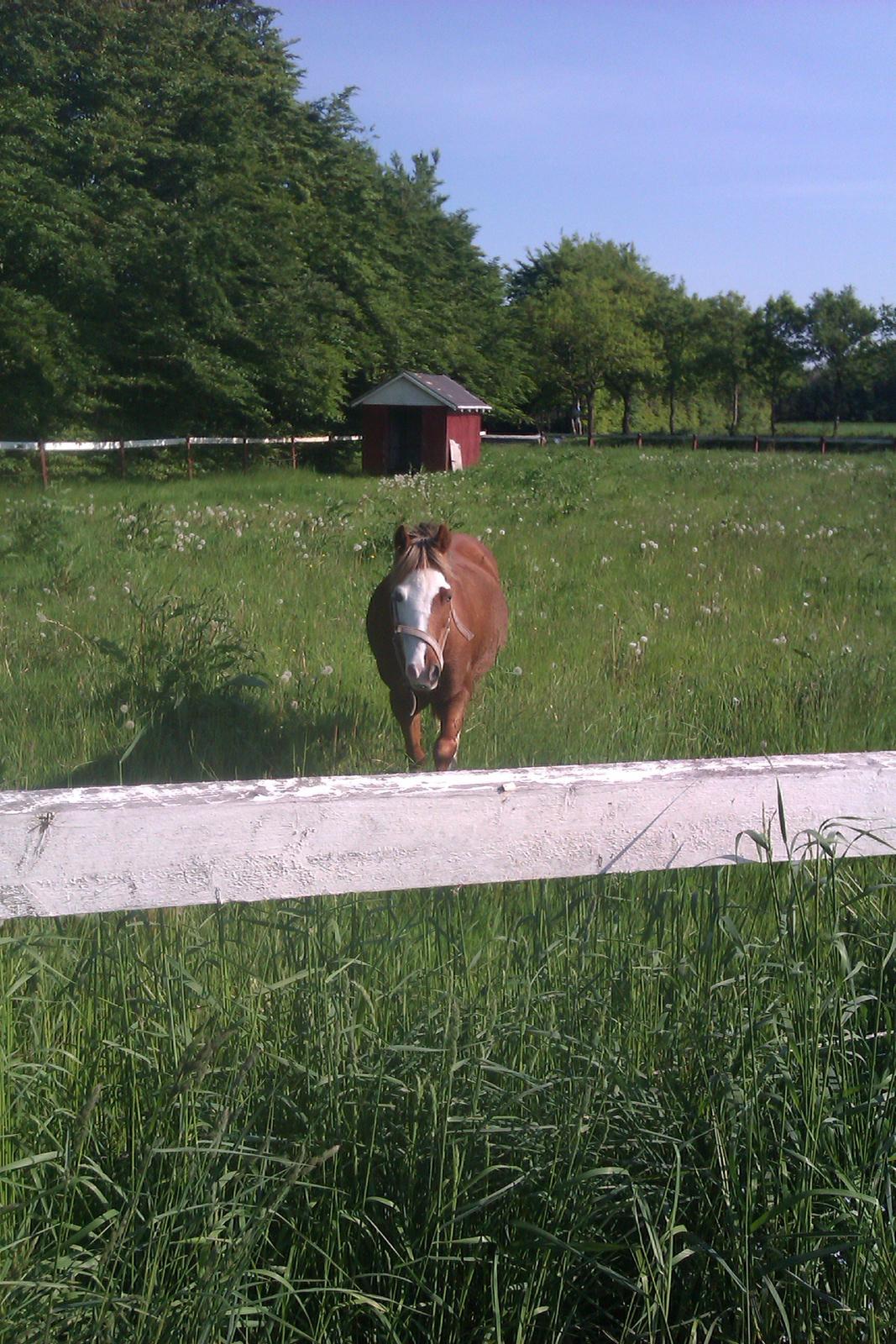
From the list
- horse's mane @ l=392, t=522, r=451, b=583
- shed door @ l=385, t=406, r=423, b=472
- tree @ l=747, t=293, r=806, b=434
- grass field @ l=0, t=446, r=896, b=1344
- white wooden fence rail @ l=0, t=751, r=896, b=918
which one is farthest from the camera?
tree @ l=747, t=293, r=806, b=434

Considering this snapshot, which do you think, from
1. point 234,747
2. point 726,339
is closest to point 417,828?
point 234,747

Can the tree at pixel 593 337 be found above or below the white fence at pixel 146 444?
above

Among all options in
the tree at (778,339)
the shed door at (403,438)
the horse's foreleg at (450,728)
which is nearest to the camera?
the horse's foreleg at (450,728)

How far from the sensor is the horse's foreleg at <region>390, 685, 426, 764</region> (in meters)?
6.03

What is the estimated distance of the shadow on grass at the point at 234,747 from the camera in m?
5.95

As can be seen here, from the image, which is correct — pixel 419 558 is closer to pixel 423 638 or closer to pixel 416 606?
pixel 416 606

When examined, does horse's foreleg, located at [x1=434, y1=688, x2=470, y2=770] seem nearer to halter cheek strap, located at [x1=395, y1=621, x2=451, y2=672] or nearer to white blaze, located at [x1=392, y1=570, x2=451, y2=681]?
halter cheek strap, located at [x1=395, y1=621, x2=451, y2=672]

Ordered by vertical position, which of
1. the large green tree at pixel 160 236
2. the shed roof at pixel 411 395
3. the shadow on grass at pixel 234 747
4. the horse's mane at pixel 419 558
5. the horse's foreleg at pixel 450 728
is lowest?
the shadow on grass at pixel 234 747

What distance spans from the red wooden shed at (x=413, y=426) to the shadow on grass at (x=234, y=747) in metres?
35.6

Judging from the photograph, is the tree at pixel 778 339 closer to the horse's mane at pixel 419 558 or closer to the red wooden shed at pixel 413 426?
the red wooden shed at pixel 413 426

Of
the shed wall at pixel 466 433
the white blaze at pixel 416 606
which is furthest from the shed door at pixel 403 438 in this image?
the white blaze at pixel 416 606

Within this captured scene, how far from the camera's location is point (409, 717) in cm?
606

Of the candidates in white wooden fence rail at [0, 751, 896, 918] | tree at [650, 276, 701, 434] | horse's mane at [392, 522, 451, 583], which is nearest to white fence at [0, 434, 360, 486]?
horse's mane at [392, 522, 451, 583]

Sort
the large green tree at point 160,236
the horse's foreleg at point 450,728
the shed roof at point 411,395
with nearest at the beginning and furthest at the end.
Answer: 1. the horse's foreleg at point 450,728
2. the large green tree at point 160,236
3. the shed roof at point 411,395
